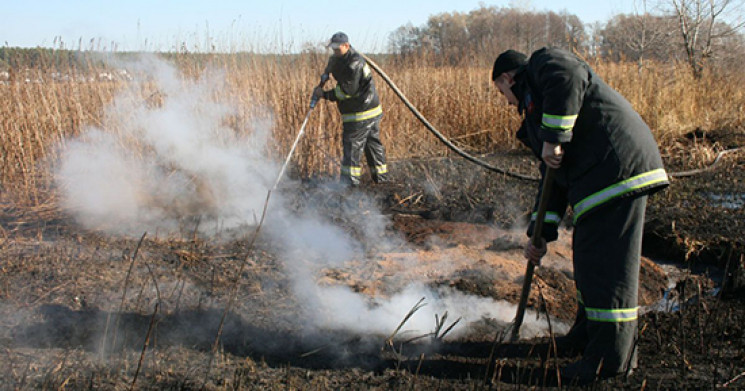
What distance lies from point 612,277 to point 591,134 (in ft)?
2.40

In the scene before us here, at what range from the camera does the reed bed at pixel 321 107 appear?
6637 mm

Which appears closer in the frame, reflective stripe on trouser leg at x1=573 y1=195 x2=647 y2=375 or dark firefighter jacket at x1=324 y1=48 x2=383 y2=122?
reflective stripe on trouser leg at x1=573 y1=195 x2=647 y2=375

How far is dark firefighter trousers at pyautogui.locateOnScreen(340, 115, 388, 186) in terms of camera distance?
281 inches

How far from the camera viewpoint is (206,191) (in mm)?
6879

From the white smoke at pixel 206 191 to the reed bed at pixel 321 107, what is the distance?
22 centimetres

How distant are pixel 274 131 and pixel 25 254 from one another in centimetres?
407

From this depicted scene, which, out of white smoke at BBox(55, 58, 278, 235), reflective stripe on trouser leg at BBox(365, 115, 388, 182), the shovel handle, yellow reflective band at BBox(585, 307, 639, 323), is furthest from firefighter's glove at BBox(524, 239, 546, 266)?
reflective stripe on trouser leg at BBox(365, 115, 388, 182)

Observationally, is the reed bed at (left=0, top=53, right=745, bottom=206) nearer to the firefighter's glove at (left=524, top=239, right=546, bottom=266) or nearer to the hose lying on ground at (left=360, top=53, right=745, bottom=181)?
the hose lying on ground at (left=360, top=53, right=745, bottom=181)

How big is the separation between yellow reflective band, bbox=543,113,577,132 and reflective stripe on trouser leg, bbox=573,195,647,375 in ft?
1.45

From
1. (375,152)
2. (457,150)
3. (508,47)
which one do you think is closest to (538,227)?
(457,150)

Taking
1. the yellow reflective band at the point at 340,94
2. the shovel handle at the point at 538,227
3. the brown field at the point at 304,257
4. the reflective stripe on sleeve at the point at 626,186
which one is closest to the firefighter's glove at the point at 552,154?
the shovel handle at the point at 538,227

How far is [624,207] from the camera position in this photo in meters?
2.60

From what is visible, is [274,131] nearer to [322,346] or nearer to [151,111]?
[151,111]

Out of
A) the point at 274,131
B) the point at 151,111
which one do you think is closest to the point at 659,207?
the point at 274,131
